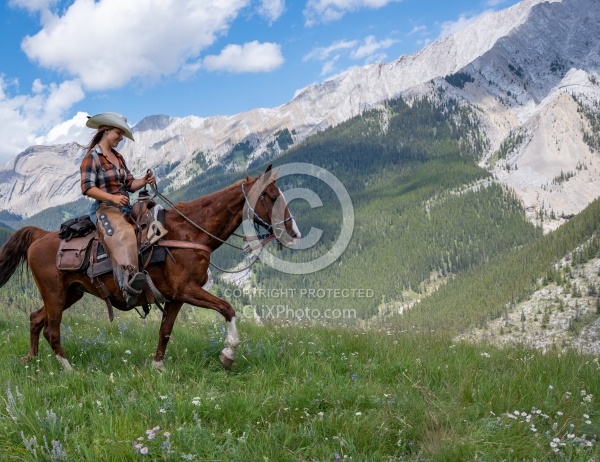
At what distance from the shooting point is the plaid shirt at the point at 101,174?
8.36 meters

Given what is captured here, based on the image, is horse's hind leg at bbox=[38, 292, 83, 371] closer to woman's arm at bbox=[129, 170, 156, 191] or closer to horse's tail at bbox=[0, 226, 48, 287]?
horse's tail at bbox=[0, 226, 48, 287]

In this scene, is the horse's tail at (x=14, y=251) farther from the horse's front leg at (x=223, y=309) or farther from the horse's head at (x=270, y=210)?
the horse's head at (x=270, y=210)

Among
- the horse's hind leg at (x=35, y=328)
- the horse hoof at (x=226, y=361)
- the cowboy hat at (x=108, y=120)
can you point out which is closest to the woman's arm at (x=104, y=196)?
the cowboy hat at (x=108, y=120)

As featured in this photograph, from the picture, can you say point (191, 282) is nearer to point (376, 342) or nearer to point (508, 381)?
point (376, 342)

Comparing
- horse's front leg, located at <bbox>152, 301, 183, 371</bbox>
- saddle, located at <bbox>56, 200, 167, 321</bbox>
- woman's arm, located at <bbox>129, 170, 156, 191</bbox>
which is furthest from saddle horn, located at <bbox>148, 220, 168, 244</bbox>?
horse's front leg, located at <bbox>152, 301, 183, 371</bbox>

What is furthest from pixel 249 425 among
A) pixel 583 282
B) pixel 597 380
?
pixel 583 282

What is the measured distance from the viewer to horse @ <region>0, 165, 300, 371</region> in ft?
26.9

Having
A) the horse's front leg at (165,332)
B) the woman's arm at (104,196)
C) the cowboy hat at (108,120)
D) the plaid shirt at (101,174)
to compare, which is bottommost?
the horse's front leg at (165,332)

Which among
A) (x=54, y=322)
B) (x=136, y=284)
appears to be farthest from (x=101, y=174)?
(x=54, y=322)

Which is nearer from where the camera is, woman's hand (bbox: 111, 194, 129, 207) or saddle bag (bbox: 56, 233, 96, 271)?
woman's hand (bbox: 111, 194, 129, 207)

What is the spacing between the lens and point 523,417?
566 cm

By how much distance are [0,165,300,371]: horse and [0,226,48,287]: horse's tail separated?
616 mm

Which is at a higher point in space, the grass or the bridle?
the bridle

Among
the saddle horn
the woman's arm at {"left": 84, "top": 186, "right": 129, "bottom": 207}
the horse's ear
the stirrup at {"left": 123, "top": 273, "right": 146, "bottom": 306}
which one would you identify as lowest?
the stirrup at {"left": 123, "top": 273, "right": 146, "bottom": 306}
